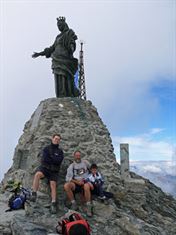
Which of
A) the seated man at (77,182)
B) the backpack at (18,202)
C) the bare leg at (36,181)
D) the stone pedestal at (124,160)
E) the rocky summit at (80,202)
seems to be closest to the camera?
the rocky summit at (80,202)

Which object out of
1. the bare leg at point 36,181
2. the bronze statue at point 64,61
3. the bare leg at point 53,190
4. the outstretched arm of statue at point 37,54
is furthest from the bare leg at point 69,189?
the outstretched arm of statue at point 37,54

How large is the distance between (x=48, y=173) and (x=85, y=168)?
3.11 ft

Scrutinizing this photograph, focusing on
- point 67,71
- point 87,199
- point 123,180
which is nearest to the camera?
point 87,199

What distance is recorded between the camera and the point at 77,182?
348 inches

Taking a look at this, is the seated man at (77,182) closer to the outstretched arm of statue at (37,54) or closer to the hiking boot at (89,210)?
the hiking boot at (89,210)

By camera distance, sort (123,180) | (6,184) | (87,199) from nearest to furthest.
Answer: (87,199)
(123,180)
(6,184)

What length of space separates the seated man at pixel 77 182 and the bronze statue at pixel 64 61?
4788 mm

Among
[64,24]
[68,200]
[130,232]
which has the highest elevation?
[64,24]

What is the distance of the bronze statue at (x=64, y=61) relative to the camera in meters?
13.4

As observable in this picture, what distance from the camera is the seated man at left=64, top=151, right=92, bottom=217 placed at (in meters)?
8.74

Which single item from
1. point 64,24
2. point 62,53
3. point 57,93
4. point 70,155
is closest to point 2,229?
point 70,155

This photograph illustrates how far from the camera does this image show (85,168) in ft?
30.0

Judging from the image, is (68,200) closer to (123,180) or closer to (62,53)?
(123,180)

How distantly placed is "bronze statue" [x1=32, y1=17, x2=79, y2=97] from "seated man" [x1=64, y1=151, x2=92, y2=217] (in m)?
4.79
